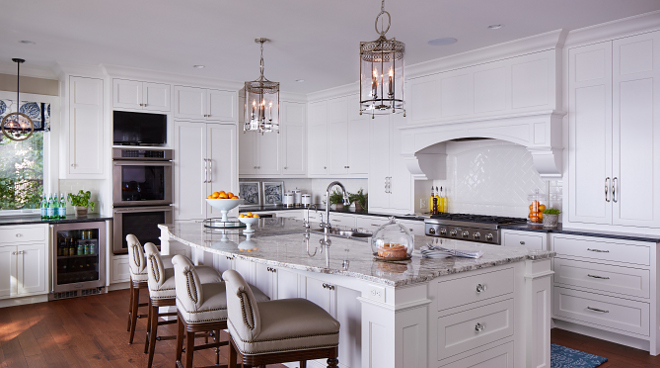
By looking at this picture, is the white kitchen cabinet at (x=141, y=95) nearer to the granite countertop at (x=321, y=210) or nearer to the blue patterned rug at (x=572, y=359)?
the granite countertop at (x=321, y=210)

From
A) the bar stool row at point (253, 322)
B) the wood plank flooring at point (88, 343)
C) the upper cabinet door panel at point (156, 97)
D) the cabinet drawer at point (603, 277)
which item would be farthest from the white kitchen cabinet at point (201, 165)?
the cabinet drawer at point (603, 277)

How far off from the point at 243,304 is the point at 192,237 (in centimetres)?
153

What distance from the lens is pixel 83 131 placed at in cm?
543

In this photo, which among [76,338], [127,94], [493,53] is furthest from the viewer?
[127,94]

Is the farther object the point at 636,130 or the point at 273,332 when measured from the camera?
the point at 636,130

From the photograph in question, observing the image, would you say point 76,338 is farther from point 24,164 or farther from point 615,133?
point 615,133

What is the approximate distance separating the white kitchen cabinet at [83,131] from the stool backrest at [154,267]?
2.92 m

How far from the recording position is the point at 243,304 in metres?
2.10

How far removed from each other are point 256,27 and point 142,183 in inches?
106

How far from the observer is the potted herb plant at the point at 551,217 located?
424cm

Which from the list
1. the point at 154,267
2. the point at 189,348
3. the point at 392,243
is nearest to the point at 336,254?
the point at 392,243

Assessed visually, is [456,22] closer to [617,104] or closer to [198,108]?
[617,104]

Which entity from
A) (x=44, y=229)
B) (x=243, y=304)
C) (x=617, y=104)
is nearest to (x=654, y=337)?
(x=617, y=104)

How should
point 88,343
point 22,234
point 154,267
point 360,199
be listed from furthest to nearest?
point 360,199
point 22,234
point 88,343
point 154,267
